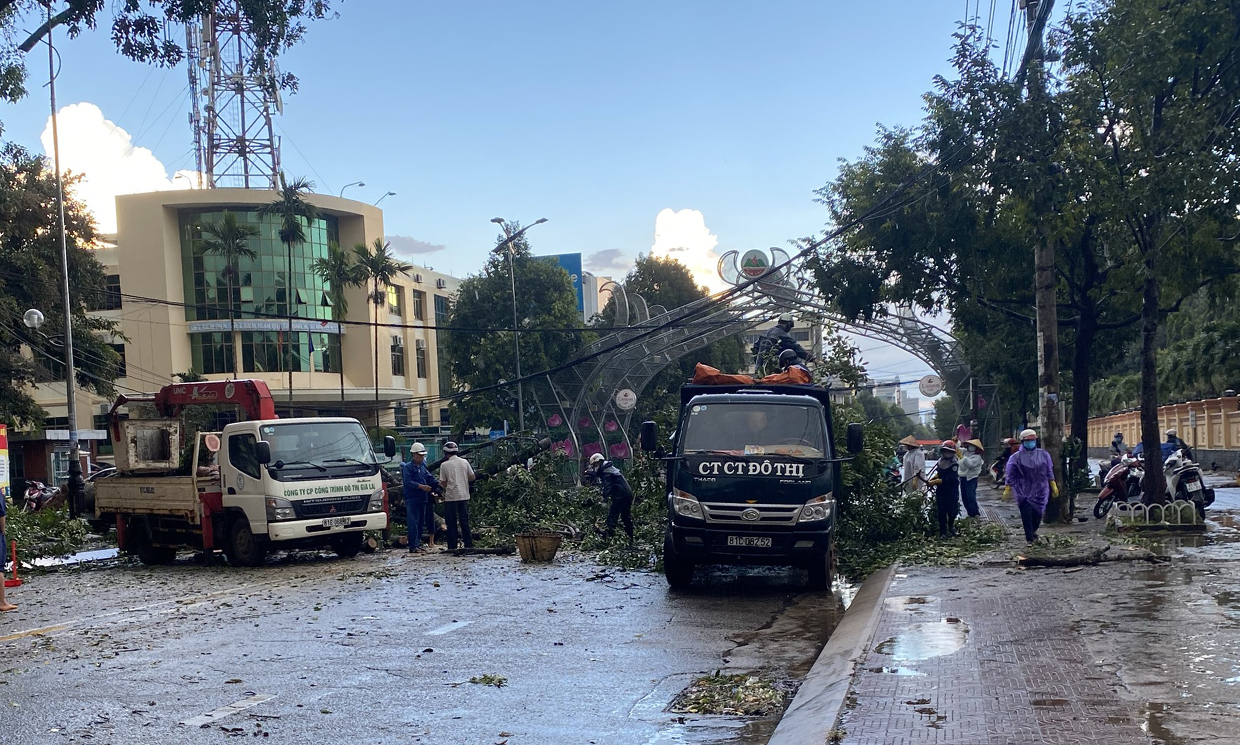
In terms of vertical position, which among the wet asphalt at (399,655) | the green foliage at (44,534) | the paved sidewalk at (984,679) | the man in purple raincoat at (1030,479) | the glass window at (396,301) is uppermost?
the glass window at (396,301)

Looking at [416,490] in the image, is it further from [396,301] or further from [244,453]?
[396,301]

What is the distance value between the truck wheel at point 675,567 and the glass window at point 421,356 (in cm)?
5998

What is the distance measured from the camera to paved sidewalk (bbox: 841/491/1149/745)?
18.2 ft

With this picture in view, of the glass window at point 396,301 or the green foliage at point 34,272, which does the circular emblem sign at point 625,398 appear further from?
the glass window at point 396,301

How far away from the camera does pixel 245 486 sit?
16.7 m

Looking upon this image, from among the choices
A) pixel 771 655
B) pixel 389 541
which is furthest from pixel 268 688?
pixel 389 541

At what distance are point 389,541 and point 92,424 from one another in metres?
44.7

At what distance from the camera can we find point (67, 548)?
22047 mm

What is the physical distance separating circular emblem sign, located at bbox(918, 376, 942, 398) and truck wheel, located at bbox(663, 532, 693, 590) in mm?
28705

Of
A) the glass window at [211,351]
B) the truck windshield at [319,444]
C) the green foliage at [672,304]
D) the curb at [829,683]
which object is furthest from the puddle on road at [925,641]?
the glass window at [211,351]

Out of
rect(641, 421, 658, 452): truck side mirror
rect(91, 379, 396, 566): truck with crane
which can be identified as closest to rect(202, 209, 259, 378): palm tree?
rect(91, 379, 396, 566): truck with crane

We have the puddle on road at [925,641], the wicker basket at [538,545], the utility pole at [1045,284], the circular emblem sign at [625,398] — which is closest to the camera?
the puddle on road at [925,641]

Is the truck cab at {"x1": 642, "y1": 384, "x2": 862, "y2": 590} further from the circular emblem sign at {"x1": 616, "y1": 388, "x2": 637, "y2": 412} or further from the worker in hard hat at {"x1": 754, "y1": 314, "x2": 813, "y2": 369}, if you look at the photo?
the circular emblem sign at {"x1": 616, "y1": 388, "x2": 637, "y2": 412}

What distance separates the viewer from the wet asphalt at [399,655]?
6.58 metres
